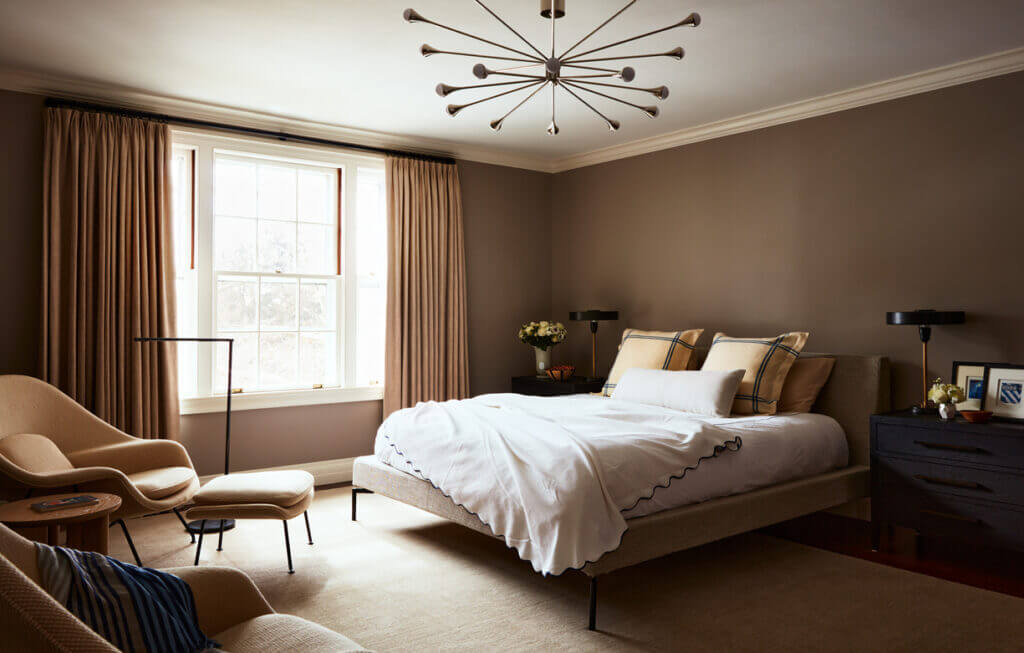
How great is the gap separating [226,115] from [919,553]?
5.00 m

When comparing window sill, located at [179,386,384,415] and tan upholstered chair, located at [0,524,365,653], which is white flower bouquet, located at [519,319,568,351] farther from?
tan upholstered chair, located at [0,524,365,653]

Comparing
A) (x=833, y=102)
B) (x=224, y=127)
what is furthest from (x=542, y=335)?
(x=224, y=127)

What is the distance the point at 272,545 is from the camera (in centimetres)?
397

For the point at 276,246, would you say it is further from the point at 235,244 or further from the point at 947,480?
the point at 947,480

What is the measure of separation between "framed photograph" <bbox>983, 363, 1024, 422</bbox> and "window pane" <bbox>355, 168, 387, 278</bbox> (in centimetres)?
404

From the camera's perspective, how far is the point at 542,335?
19.7 feet

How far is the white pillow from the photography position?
425 cm

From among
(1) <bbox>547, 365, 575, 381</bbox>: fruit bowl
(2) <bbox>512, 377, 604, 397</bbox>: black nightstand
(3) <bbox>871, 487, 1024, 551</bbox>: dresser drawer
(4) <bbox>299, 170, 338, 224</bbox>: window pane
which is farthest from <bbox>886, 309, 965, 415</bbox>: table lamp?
(4) <bbox>299, 170, 338, 224</bbox>: window pane

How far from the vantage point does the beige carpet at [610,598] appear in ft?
9.14

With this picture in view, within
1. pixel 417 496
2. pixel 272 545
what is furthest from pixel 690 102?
pixel 272 545

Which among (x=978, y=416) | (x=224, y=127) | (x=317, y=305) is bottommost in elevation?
(x=978, y=416)

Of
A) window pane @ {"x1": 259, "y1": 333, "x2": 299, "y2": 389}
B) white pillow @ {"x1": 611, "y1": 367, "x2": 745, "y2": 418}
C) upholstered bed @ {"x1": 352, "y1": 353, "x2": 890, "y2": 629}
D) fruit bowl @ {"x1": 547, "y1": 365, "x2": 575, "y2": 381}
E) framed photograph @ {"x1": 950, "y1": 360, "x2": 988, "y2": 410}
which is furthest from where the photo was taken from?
fruit bowl @ {"x1": 547, "y1": 365, "x2": 575, "y2": 381}

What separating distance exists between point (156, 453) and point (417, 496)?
1.45 m

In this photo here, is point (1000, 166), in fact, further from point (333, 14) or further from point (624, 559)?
point (333, 14)
